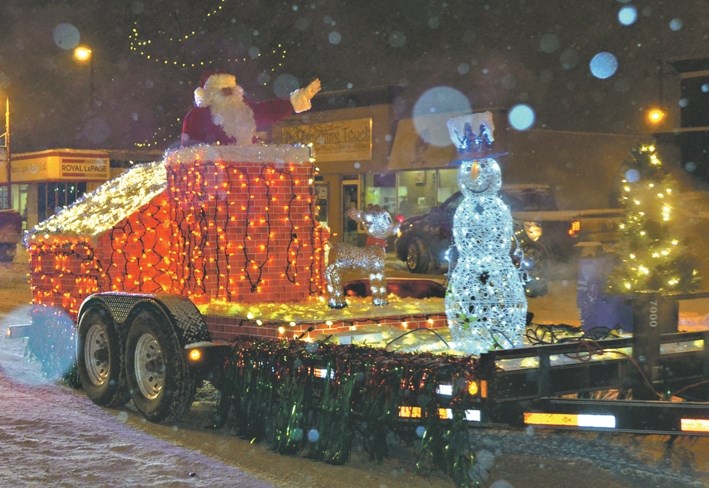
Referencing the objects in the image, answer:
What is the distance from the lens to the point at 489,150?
665 cm

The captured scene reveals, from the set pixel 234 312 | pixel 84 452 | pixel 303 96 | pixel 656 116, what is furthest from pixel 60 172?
pixel 84 452

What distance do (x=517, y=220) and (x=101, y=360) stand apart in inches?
501

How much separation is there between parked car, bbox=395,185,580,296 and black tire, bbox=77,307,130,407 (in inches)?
473

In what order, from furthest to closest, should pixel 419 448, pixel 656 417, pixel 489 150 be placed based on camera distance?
pixel 489 150, pixel 419 448, pixel 656 417

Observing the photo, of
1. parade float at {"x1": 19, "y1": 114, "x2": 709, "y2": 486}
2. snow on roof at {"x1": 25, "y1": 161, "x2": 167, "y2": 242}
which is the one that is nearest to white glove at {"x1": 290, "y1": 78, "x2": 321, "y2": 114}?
parade float at {"x1": 19, "y1": 114, "x2": 709, "y2": 486}

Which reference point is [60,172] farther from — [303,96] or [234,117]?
[303,96]

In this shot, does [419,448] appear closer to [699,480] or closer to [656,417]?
[656,417]

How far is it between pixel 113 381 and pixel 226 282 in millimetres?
1549

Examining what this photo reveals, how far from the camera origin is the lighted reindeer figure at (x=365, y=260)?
8.16m

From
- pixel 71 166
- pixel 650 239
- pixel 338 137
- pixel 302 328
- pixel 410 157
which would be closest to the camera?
pixel 302 328

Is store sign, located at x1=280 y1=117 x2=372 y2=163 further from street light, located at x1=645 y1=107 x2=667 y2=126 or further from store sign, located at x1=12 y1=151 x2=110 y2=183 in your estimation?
street light, located at x1=645 y1=107 x2=667 y2=126

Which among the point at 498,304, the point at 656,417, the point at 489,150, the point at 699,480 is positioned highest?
the point at 489,150

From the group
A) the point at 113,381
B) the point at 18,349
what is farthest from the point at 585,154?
the point at 113,381

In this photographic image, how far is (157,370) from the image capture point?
284 inches
